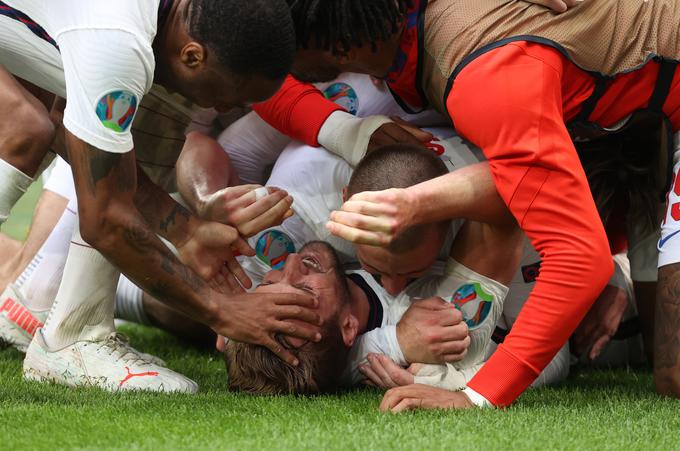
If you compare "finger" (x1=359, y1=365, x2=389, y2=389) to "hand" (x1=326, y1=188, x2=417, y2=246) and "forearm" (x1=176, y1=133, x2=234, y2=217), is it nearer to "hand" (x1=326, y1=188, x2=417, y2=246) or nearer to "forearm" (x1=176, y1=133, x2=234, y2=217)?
"hand" (x1=326, y1=188, x2=417, y2=246)

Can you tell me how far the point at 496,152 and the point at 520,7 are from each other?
0.52m

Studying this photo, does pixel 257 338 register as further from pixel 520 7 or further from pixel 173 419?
pixel 520 7

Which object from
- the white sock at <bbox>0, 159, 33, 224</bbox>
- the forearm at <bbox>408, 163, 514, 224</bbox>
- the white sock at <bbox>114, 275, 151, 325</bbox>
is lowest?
the white sock at <bbox>114, 275, 151, 325</bbox>

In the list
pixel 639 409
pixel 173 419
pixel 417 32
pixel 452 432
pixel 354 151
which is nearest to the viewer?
pixel 452 432

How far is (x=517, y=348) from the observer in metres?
3.06

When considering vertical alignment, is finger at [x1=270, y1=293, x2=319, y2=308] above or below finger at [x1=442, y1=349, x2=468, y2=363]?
above

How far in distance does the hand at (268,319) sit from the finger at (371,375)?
0.26 metres

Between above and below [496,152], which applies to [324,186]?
below

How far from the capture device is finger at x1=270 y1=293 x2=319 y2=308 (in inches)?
131

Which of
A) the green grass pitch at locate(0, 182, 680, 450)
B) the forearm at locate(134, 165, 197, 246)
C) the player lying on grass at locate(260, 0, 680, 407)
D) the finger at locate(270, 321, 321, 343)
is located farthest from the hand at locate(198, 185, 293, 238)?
the green grass pitch at locate(0, 182, 680, 450)

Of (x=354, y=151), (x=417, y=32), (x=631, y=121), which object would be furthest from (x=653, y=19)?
(x=354, y=151)

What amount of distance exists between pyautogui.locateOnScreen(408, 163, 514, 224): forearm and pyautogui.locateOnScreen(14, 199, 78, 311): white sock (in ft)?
5.47

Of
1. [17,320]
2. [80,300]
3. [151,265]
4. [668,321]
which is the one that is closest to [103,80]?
[151,265]

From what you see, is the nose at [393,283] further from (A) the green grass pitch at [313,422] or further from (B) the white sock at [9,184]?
(B) the white sock at [9,184]
